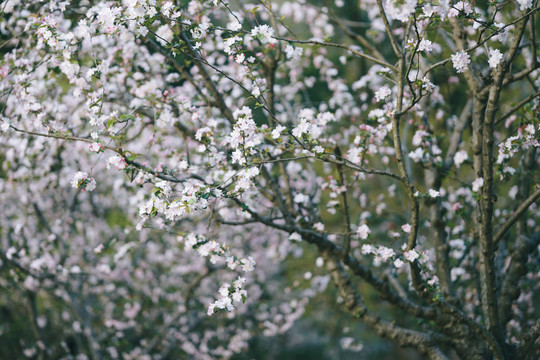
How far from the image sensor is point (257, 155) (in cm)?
487

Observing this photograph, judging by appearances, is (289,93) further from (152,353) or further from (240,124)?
(152,353)

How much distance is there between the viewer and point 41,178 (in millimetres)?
6656

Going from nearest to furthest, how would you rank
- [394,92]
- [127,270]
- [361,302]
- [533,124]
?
[533,124]
[361,302]
[394,92]
[127,270]

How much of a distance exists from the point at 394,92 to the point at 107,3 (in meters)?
4.17

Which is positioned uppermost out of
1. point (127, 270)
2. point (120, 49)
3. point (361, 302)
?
point (120, 49)

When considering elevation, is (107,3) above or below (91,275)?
above

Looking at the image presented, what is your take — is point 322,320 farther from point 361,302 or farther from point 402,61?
point 402,61

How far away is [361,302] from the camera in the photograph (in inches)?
197

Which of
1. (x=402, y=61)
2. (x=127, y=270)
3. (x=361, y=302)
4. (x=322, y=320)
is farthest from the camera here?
(x=322, y=320)

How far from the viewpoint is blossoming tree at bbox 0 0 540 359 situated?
3.55m

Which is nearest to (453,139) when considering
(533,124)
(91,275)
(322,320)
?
(533,124)

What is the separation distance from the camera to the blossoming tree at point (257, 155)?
3551 mm

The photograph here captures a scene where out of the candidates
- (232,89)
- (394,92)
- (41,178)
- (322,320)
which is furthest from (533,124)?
(322,320)

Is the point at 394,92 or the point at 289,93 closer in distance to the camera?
the point at 394,92
